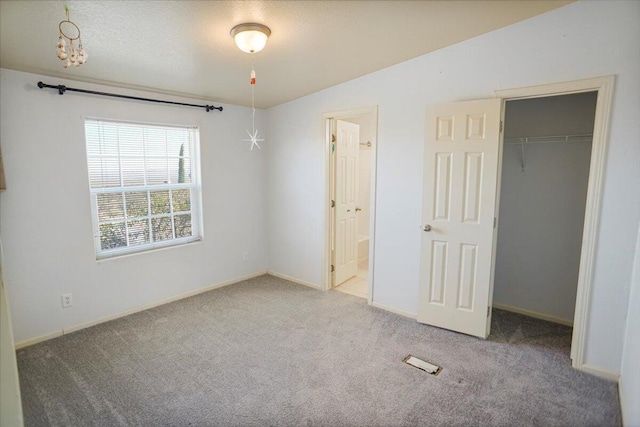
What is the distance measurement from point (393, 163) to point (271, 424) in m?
2.43

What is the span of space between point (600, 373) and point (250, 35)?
11.1 feet

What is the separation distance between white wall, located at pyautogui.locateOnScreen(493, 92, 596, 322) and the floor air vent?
1549mm

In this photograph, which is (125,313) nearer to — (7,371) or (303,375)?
(303,375)

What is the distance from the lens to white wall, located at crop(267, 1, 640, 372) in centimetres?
226

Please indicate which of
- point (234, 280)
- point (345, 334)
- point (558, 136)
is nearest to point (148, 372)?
point (345, 334)

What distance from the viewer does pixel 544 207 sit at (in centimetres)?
329

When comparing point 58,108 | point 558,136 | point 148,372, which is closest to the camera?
point 148,372

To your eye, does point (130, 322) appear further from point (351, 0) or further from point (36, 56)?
point (351, 0)

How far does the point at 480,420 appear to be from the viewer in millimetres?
1994

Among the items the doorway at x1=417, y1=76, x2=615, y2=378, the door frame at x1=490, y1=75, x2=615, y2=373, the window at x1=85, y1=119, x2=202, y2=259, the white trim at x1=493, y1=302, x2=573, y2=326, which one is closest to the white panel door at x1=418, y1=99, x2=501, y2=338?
the doorway at x1=417, y1=76, x2=615, y2=378

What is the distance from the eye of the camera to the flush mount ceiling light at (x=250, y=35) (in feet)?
7.23

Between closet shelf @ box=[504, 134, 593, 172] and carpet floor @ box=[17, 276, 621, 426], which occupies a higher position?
closet shelf @ box=[504, 134, 593, 172]

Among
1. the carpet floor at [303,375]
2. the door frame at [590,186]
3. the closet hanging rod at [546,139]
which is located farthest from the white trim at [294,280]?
the closet hanging rod at [546,139]

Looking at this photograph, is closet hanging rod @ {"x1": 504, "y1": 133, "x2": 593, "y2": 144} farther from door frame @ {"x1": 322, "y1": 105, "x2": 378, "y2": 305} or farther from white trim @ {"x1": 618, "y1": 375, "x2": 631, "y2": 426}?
white trim @ {"x1": 618, "y1": 375, "x2": 631, "y2": 426}
